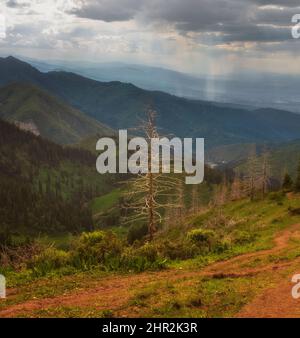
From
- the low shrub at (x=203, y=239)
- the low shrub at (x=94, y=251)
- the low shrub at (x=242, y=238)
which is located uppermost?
the low shrub at (x=94, y=251)

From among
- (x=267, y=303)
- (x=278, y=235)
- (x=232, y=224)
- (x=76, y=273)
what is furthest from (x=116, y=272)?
(x=232, y=224)

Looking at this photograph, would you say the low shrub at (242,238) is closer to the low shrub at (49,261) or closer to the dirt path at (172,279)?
the dirt path at (172,279)

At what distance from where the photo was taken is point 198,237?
34.3 meters

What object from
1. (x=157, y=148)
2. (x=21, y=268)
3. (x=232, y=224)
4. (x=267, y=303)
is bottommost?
(x=232, y=224)

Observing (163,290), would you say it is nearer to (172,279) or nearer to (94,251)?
A: (172,279)

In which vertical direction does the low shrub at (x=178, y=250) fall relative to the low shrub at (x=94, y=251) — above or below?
below

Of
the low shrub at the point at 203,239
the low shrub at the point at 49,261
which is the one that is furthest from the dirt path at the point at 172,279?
the low shrub at the point at 49,261

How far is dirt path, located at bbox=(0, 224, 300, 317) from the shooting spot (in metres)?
19.0

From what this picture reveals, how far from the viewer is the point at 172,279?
Answer: 2506 centimetres

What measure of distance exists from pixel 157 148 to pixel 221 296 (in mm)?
17641

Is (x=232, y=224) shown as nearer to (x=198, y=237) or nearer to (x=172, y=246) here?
(x=198, y=237)

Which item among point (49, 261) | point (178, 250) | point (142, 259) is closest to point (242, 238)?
point (178, 250)

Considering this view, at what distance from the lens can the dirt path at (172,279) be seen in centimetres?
1896
